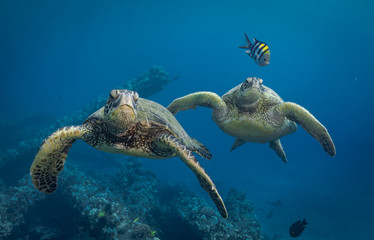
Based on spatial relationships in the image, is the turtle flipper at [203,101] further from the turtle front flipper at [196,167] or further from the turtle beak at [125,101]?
the turtle beak at [125,101]

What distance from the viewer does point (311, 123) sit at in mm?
3867

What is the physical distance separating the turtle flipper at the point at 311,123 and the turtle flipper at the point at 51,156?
391 cm

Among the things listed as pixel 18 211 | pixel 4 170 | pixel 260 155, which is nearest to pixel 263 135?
pixel 18 211

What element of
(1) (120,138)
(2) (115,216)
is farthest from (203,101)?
(2) (115,216)

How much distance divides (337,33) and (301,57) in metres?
45.1

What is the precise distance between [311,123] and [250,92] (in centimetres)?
132

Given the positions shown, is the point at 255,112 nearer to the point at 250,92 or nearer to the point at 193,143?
the point at 250,92

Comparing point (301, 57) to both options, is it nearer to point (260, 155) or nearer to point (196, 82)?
point (196, 82)

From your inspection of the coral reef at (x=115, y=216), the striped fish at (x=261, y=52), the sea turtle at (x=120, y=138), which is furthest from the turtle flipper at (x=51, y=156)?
the striped fish at (x=261, y=52)

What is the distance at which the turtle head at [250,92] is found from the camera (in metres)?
4.09

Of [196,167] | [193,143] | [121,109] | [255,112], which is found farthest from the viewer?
[255,112]

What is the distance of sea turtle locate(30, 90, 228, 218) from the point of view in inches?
97.2

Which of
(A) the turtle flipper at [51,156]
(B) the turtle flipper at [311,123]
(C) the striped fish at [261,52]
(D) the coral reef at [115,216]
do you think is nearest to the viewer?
(A) the turtle flipper at [51,156]

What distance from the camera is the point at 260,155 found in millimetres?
49250
